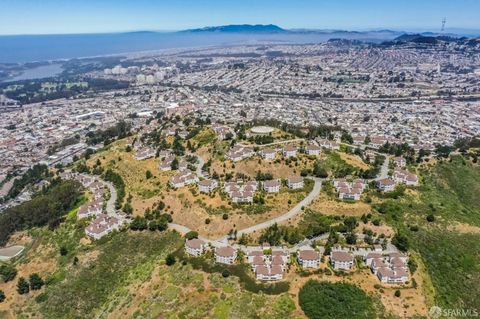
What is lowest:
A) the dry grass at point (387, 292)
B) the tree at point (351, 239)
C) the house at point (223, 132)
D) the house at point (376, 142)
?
the dry grass at point (387, 292)

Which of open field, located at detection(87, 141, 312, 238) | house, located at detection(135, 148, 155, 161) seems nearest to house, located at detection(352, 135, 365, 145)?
open field, located at detection(87, 141, 312, 238)

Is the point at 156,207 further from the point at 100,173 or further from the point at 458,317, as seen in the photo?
the point at 458,317

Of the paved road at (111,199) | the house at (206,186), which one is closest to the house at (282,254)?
the house at (206,186)

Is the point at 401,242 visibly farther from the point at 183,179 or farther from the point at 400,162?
the point at 183,179

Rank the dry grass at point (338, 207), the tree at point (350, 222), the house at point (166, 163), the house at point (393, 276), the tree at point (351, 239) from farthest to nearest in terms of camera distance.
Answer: the house at point (166, 163), the dry grass at point (338, 207), the tree at point (350, 222), the tree at point (351, 239), the house at point (393, 276)

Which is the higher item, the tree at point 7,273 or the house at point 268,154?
the house at point 268,154

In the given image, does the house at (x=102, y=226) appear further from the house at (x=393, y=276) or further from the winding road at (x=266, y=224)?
the house at (x=393, y=276)

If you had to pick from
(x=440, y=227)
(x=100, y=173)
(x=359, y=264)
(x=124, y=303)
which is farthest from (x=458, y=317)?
(x=100, y=173)

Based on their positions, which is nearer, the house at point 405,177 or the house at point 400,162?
the house at point 405,177
